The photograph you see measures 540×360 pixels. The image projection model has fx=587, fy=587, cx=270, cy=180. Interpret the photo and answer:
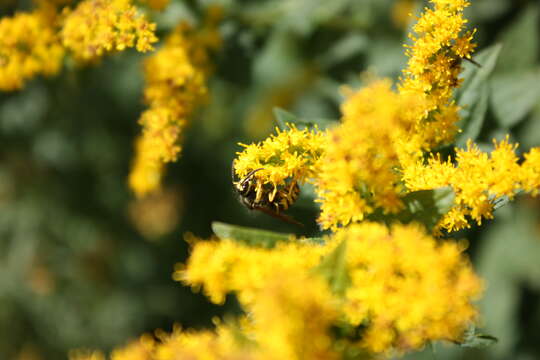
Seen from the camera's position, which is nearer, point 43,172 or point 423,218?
point 423,218

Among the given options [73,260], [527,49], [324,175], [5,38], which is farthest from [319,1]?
[73,260]

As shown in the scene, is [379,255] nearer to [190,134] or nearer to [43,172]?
[190,134]

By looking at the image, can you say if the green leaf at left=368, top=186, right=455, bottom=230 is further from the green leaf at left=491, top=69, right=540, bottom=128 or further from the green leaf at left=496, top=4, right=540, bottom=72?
the green leaf at left=496, top=4, right=540, bottom=72

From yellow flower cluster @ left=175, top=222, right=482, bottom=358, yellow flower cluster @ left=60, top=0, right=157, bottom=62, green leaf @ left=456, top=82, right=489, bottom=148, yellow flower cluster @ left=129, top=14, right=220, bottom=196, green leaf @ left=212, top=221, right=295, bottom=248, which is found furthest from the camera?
yellow flower cluster @ left=129, top=14, right=220, bottom=196

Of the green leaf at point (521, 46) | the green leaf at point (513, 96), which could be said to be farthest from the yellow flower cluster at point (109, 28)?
the green leaf at point (521, 46)

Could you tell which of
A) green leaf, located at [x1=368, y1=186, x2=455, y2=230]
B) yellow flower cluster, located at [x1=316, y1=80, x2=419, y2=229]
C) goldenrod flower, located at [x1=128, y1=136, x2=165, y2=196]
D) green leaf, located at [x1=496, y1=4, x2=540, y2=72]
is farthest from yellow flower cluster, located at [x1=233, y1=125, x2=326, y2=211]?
green leaf, located at [x1=496, y1=4, x2=540, y2=72]

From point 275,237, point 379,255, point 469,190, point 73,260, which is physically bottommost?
point 379,255

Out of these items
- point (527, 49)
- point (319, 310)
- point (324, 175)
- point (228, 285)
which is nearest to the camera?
point (319, 310)
